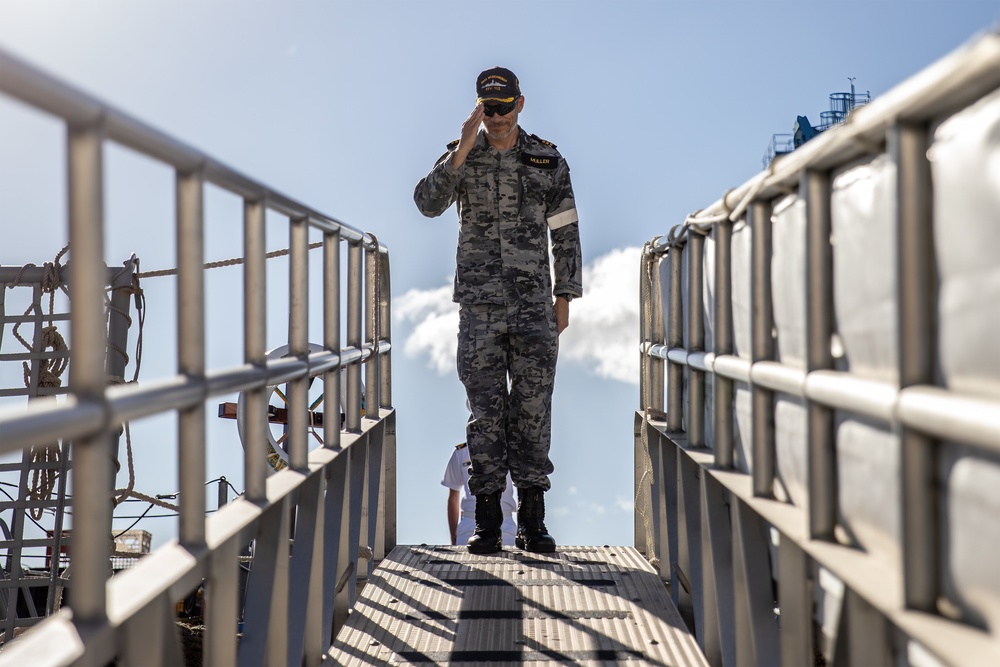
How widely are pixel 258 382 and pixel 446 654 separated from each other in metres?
1.18

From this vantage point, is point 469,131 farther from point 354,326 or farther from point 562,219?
point 354,326

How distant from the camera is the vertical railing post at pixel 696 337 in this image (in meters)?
3.00

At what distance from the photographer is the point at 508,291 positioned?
3982 mm

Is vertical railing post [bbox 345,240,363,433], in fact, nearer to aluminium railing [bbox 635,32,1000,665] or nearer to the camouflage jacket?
the camouflage jacket

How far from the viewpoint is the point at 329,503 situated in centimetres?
303

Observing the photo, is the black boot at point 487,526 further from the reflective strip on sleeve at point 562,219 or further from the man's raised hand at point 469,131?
the man's raised hand at point 469,131

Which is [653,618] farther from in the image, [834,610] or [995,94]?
[995,94]

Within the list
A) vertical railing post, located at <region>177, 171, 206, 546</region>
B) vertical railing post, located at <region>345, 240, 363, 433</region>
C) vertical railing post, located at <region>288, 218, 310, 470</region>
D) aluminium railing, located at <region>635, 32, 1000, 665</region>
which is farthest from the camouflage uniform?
vertical railing post, located at <region>177, 171, 206, 546</region>

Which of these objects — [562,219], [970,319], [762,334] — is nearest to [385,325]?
[562,219]

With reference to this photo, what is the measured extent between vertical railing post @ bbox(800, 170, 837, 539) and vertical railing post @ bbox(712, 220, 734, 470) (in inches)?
30.2

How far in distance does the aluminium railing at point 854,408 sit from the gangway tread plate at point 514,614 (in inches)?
11.1

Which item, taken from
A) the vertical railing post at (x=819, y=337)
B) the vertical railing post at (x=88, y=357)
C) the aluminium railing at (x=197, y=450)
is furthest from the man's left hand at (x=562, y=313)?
the vertical railing post at (x=88, y=357)

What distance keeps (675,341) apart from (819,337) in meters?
1.76

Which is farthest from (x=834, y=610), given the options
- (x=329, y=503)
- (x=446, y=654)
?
(x=329, y=503)
